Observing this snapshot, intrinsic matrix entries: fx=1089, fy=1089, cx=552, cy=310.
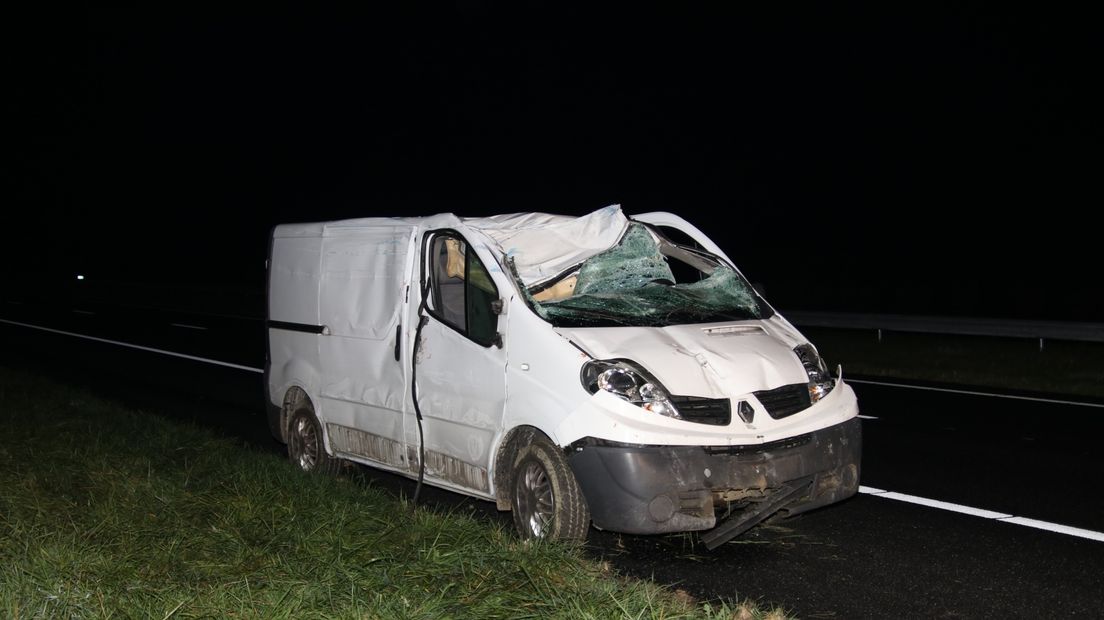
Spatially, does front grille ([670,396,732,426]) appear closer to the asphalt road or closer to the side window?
the asphalt road

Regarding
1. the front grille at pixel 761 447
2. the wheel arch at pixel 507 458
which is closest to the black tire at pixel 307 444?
the wheel arch at pixel 507 458

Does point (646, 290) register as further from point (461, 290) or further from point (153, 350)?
point (153, 350)

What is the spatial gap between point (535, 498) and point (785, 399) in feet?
4.72

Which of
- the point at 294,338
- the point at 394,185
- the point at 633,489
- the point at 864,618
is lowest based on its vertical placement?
the point at 864,618

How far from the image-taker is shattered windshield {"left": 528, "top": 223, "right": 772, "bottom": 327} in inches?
247

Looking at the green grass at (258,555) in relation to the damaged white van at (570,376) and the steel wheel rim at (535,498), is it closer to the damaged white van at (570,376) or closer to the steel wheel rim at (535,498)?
the steel wheel rim at (535,498)

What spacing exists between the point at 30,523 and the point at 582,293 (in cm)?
344

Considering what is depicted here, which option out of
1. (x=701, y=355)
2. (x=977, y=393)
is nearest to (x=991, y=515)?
(x=701, y=355)

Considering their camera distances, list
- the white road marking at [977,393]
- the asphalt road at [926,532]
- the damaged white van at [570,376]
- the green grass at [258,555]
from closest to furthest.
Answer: the green grass at [258,555] < the asphalt road at [926,532] < the damaged white van at [570,376] < the white road marking at [977,393]

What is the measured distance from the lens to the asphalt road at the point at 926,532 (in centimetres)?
515

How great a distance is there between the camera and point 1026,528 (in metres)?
6.34

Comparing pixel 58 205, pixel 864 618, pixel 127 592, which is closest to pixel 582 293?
pixel 864 618

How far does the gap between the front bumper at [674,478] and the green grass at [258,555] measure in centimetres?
31

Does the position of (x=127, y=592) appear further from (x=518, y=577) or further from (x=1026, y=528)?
(x=1026, y=528)
